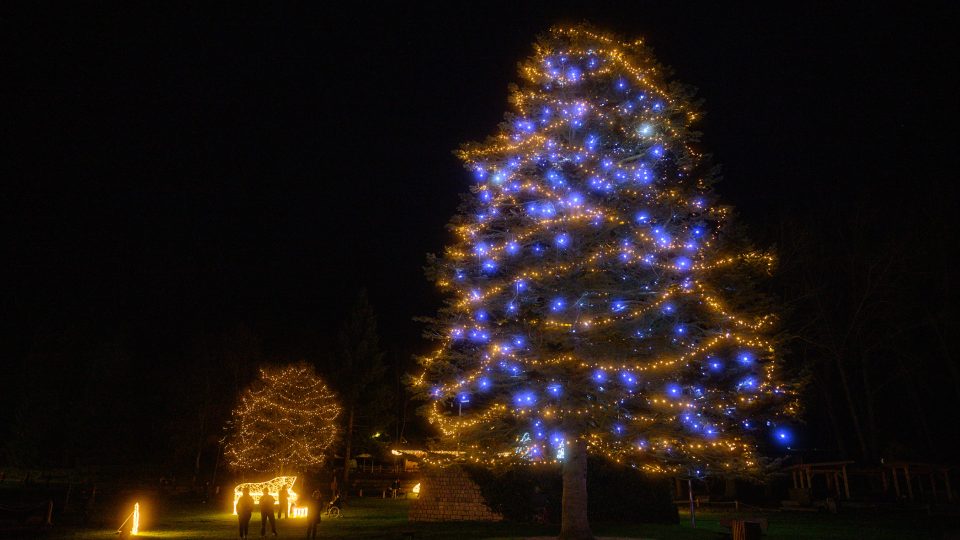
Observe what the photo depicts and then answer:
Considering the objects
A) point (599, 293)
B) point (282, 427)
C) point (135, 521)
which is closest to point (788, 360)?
point (599, 293)

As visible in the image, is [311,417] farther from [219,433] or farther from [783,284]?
[783,284]

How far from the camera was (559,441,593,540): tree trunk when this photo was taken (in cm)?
1486

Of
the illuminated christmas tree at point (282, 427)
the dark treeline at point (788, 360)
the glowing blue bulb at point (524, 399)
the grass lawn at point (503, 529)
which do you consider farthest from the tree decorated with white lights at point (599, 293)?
the illuminated christmas tree at point (282, 427)

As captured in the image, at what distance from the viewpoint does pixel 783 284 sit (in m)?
35.8

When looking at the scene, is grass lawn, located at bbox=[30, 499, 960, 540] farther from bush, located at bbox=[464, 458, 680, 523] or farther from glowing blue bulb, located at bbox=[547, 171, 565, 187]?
glowing blue bulb, located at bbox=[547, 171, 565, 187]

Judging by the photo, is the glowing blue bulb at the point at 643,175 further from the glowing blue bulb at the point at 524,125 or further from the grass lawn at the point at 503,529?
the grass lawn at the point at 503,529

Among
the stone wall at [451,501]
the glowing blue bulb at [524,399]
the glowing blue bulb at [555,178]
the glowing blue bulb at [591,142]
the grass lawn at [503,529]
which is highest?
the glowing blue bulb at [591,142]

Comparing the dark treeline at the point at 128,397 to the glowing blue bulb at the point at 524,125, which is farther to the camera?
the dark treeline at the point at 128,397

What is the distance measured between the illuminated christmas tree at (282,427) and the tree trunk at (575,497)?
27.4 m

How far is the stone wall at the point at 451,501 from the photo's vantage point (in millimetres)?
22688

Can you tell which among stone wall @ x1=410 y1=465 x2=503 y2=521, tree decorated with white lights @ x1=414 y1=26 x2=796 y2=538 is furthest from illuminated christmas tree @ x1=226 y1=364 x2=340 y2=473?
tree decorated with white lights @ x1=414 y1=26 x2=796 y2=538

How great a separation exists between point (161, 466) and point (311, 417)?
19840 mm

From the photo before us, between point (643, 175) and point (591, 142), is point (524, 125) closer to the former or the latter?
point (591, 142)

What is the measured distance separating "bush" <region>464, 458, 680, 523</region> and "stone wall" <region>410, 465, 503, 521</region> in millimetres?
388
